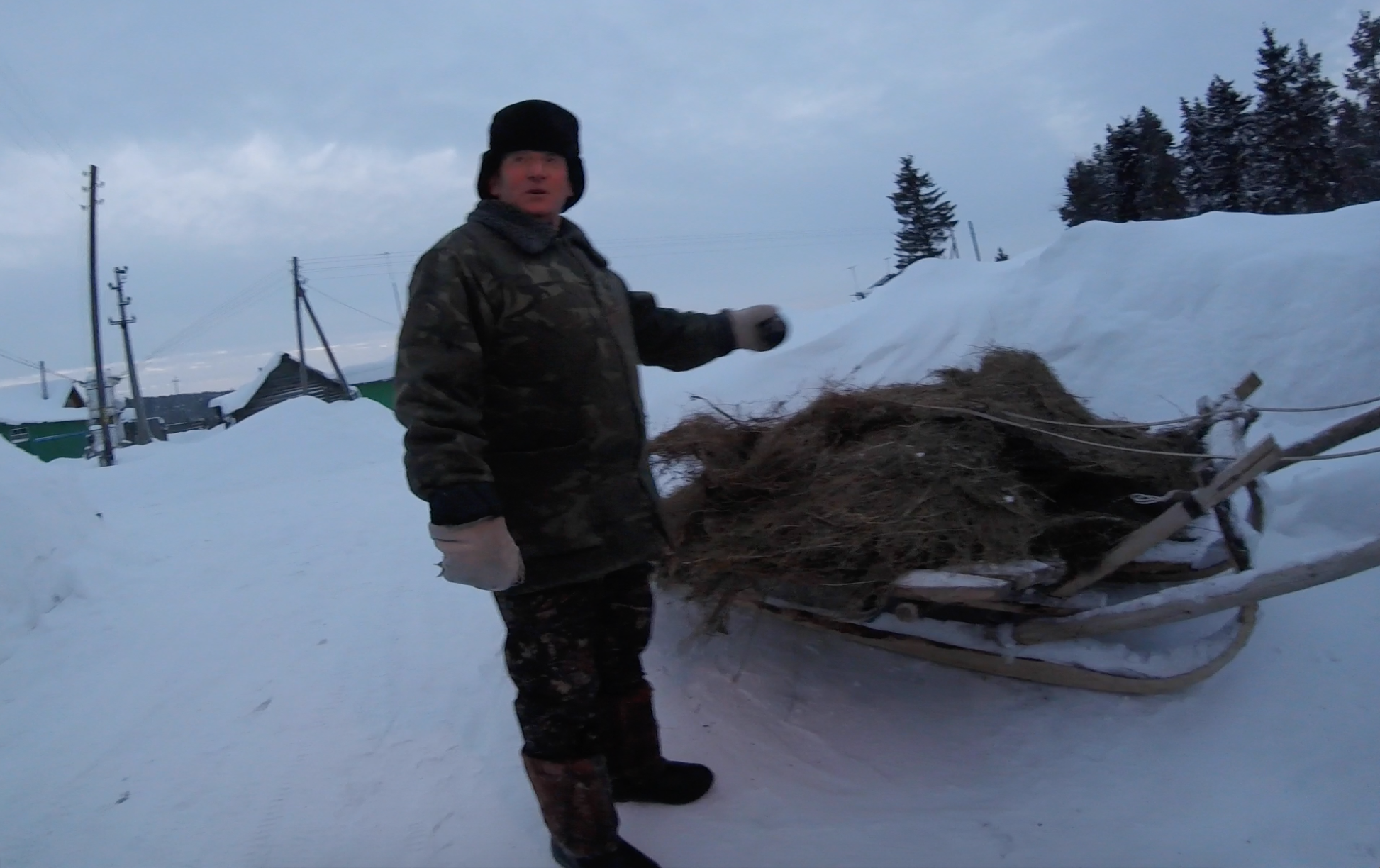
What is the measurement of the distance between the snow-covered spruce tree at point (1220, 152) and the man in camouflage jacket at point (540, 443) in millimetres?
36355

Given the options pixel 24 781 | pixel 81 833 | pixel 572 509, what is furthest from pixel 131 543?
pixel 572 509

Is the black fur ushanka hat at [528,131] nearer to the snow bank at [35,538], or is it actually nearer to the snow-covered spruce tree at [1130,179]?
the snow bank at [35,538]

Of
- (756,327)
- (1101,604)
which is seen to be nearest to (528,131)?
(756,327)

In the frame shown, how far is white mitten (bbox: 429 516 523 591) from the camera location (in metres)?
1.60

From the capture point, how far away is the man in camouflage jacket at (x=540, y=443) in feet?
5.41

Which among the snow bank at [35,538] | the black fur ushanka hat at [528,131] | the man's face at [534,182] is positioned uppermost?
the black fur ushanka hat at [528,131]

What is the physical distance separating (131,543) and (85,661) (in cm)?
172

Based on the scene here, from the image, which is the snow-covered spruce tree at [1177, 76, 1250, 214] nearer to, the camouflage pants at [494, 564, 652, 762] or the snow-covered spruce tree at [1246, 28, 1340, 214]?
the snow-covered spruce tree at [1246, 28, 1340, 214]

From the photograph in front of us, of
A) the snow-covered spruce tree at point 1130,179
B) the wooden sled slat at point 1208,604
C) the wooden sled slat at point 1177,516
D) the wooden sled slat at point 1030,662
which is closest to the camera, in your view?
the wooden sled slat at point 1208,604

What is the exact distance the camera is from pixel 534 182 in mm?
1963

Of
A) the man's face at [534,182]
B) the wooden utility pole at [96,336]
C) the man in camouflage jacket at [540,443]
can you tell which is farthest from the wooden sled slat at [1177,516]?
the wooden utility pole at [96,336]

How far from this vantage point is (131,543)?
4816 mm

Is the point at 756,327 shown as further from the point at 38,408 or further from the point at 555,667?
the point at 38,408

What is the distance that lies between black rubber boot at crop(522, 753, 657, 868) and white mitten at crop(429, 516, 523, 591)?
491mm
